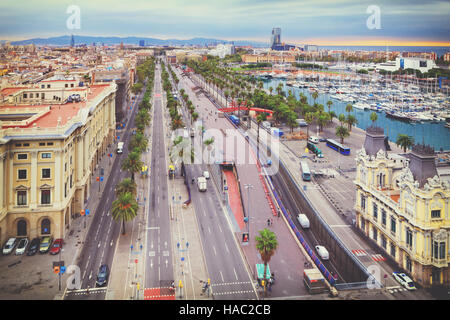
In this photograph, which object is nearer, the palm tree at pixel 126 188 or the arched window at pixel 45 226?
the arched window at pixel 45 226

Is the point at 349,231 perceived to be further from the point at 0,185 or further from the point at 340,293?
the point at 0,185

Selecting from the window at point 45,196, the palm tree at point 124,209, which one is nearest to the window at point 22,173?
the window at point 45,196

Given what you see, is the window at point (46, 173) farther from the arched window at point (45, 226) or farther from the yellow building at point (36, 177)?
the arched window at point (45, 226)

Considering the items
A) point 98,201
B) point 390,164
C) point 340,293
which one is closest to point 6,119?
point 98,201

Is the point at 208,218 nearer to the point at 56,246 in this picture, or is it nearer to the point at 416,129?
the point at 56,246

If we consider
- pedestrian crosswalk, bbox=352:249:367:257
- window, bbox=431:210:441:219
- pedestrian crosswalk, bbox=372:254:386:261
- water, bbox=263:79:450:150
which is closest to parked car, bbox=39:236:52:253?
pedestrian crosswalk, bbox=352:249:367:257

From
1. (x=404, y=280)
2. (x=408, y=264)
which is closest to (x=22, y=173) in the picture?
(x=404, y=280)

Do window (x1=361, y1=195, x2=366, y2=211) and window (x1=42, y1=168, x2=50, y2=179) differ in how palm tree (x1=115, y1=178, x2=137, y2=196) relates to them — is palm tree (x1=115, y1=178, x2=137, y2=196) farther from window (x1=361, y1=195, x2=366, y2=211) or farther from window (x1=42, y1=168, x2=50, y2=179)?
window (x1=361, y1=195, x2=366, y2=211)
